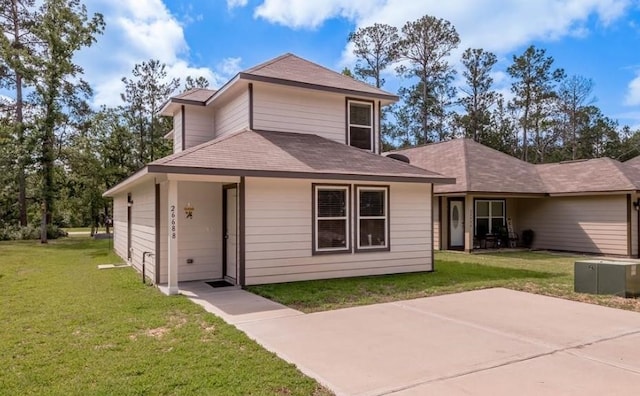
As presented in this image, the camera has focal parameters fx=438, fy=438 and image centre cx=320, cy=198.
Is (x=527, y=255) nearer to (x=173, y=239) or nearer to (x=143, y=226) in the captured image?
(x=173, y=239)

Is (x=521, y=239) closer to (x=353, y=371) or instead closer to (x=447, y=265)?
(x=447, y=265)

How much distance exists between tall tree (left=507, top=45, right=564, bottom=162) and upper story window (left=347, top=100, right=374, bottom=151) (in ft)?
90.2

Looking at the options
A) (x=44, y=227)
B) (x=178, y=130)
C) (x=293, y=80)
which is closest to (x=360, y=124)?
(x=293, y=80)

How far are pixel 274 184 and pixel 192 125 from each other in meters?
5.42

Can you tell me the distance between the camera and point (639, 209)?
14.7 m

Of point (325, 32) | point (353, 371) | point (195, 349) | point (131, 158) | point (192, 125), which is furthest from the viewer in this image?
point (131, 158)

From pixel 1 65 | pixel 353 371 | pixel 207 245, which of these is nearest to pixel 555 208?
pixel 207 245

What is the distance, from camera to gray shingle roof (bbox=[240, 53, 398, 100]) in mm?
11153

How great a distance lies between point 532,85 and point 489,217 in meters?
22.7

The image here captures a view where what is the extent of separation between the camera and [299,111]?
38.0 feet

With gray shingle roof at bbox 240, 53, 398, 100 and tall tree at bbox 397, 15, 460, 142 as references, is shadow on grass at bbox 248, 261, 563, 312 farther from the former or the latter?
tall tree at bbox 397, 15, 460, 142

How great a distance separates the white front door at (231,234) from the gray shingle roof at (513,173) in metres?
8.99

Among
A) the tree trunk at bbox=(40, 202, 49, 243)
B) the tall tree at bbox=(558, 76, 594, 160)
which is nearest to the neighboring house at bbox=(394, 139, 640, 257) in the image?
the tree trunk at bbox=(40, 202, 49, 243)

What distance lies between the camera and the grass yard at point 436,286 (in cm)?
754
